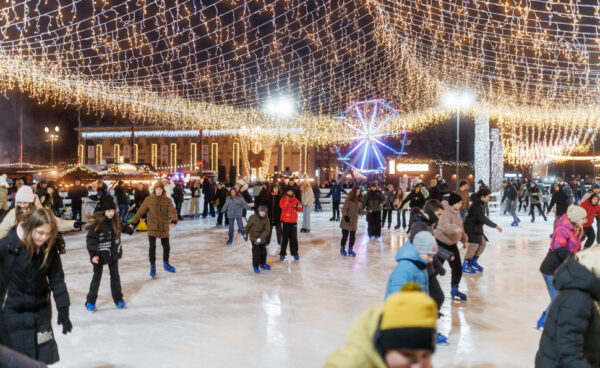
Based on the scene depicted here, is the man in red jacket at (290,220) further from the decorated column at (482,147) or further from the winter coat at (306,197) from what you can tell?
the decorated column at (482,147)

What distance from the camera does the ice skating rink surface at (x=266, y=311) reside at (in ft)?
15.0

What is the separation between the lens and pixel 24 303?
10.4 feet

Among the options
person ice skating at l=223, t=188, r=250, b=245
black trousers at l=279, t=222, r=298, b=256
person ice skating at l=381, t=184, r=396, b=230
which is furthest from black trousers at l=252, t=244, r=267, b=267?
person ice skating at l=381, t=184, r=396, b=230

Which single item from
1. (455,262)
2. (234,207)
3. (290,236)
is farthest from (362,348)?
(234,207)

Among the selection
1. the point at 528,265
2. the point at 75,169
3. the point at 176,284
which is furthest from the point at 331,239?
the point at 75,169

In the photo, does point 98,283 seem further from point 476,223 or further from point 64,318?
point 476,223

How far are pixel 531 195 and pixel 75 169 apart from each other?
2047 centimetres

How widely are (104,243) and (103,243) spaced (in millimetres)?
Result: 12

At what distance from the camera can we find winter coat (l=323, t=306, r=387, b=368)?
1.54 m

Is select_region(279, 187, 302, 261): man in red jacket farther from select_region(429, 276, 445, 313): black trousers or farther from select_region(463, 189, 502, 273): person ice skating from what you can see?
select_region(429, 276, 445, 313): black trousers

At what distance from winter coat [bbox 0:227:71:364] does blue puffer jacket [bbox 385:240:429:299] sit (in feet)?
7.25

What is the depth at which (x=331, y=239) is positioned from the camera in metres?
13.3

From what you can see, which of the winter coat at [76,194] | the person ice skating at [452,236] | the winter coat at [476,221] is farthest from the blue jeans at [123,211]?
the person ice skating at [452,236]

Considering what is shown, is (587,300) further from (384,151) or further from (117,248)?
(384,151)
